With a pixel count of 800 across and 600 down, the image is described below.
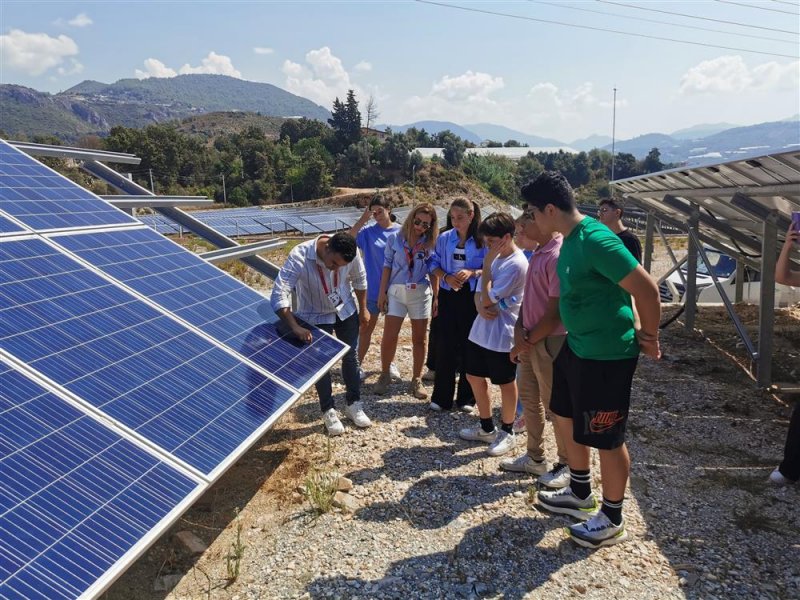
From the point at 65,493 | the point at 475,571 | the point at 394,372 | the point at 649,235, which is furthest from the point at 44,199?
the point at 649,235

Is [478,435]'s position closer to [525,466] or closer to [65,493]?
[525,466]

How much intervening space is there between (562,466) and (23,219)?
4.65 meters

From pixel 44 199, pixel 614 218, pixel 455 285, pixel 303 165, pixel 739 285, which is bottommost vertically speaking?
pixel 739 285

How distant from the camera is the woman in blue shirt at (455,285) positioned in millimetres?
5484

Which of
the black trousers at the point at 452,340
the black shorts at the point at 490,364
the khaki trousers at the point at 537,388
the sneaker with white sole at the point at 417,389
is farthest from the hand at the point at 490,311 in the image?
the sneaker with white sole at the point at 417,389

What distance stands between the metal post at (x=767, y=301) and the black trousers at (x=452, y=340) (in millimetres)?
3461

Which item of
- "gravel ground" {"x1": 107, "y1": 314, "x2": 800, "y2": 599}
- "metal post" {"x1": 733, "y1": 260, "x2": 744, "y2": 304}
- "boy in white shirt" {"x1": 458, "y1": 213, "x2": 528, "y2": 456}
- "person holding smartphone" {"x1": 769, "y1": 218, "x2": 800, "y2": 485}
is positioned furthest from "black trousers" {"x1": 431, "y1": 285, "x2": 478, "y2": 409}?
"metal post" {"x1": 733, "y1": 260, "x2": 744, "y2": 304}

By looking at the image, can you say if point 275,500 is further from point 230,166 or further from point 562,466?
point 230,166

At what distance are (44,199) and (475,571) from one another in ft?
A: 15.6

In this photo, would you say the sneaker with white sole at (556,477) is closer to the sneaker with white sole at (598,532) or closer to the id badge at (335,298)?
the sneaker with white sole at (598,532)

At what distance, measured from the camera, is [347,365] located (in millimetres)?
5648

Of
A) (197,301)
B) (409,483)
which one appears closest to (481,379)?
(409,483)

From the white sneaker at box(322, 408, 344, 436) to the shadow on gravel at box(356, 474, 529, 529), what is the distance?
44.0 inches

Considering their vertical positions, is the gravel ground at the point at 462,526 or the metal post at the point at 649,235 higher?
the metal post at the point at 649,235
